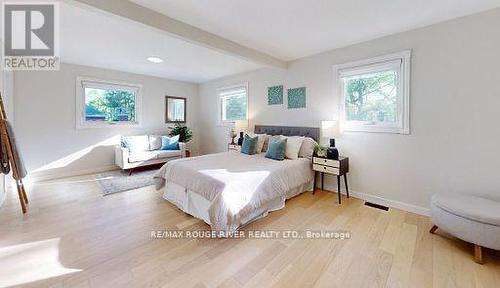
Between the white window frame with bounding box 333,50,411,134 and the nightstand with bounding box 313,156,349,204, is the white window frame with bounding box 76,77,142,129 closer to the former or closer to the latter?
the nightstand with bounding box 313,156,349,204

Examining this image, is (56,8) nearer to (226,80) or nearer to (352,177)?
(226,80)

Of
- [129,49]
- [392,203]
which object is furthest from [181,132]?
[392,203]

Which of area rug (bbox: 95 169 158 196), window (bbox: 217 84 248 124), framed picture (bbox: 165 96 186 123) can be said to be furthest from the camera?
framed picture (bbox: 165 96 186 123)

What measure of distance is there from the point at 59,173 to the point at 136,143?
147 centimetres

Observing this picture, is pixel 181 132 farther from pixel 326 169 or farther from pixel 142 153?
pixel 326 169

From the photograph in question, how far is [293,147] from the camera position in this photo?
3408mm

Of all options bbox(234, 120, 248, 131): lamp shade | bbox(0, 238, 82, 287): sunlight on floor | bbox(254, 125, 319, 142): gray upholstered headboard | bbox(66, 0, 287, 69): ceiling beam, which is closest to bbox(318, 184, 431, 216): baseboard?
bbox(254, 125, 319, 142): gray upholstered headboard

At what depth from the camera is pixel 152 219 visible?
2.53 metres

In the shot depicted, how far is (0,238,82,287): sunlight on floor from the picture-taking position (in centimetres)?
160

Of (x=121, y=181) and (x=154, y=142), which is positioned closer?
(x=121, y=181)

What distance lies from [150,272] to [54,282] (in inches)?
25.7

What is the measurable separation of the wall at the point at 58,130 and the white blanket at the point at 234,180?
99.0 inches
